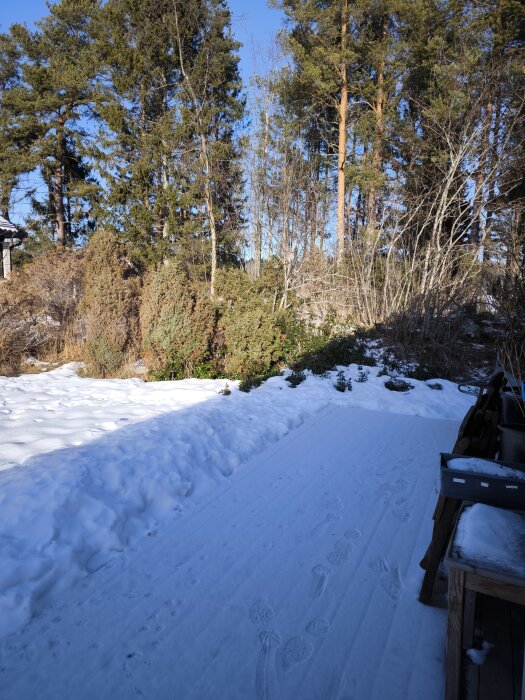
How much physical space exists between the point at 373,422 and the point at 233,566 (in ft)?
11.3

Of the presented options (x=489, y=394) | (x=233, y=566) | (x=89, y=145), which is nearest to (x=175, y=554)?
(x=233, y=566)

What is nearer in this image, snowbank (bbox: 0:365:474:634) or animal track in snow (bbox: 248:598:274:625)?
animal track in snow (bbox: 248:598:274:625)

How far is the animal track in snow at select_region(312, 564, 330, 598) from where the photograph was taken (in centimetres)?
227

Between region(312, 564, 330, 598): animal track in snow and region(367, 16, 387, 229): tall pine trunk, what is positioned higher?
region(367, 16, 387, 229): tall pine trunk

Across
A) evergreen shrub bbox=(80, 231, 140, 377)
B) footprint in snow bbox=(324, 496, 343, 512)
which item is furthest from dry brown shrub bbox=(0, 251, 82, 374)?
footprint in snow bbox=(324, 496, 343, 512)

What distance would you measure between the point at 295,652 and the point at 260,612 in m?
0.29

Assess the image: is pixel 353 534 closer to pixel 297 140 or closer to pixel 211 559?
pixel 211 559

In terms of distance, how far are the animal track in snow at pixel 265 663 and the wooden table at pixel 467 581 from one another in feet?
2.47

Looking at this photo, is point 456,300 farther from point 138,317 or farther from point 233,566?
point 233,566

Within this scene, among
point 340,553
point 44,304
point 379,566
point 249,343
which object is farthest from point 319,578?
point 44,304

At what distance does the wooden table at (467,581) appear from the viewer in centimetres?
137

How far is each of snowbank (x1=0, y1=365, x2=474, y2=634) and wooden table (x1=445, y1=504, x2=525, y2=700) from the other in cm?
206

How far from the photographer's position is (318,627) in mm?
2025

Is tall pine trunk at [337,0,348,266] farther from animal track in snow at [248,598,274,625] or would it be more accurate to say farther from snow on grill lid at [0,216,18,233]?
snow on grill lid at [0,216,18,233]
